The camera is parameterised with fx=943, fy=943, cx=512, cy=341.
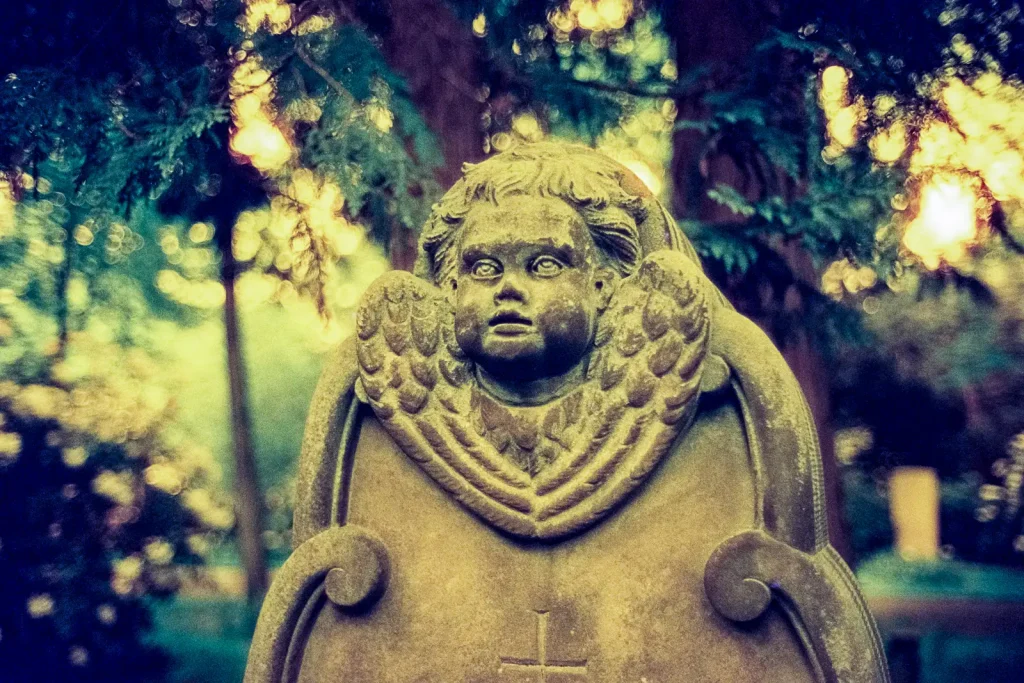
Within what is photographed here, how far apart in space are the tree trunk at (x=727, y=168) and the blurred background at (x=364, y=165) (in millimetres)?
14

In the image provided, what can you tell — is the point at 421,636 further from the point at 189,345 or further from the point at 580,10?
the point at 189,345

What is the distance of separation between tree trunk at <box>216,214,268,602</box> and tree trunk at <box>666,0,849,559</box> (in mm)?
3529

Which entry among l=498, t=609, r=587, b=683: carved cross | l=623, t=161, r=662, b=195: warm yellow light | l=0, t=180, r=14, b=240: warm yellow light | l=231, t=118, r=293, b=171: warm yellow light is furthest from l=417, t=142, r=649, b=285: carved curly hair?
l=0, t=180, r=14, b=240: warm yellow light

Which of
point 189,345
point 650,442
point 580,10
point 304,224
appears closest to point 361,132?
point 304,224

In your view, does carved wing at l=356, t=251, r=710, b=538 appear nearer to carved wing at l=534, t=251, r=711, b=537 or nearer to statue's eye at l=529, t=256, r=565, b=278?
carved wing at l=534, t=251, r=711, b=537

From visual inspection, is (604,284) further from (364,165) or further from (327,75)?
(327,75)

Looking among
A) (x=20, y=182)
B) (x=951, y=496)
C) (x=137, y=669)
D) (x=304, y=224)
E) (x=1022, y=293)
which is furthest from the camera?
(x=951, y=496)

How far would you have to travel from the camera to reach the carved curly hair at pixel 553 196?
2617mm

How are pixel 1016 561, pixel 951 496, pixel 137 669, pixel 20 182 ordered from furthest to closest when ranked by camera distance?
pixel 951 496 → pixel 1016 561 → pixel 137 669 → pixel 20 182

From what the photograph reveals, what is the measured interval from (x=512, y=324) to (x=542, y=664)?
90 cm

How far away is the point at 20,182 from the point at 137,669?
2.75 m

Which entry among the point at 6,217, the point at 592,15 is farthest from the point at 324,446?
the point at 6,217

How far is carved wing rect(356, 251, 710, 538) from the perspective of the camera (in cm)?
246

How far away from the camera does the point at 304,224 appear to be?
16.4ft
